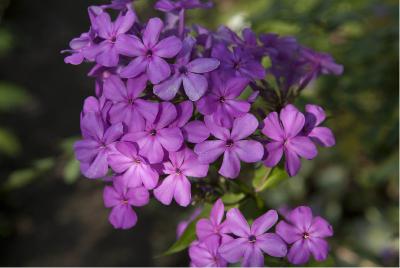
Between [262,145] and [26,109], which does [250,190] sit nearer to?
[262,145]

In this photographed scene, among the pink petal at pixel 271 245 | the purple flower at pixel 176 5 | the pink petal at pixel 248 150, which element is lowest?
the pink petal at pixel 271 245

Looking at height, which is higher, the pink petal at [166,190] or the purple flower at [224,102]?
the purple flower at [224,102]

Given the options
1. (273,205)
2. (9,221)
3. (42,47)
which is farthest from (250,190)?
(42,47)

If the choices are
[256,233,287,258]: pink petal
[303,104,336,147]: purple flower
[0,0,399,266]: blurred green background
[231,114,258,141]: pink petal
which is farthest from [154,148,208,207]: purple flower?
[0,0,399,266]: blurred green background

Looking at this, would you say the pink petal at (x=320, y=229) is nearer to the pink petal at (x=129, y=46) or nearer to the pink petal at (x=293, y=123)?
the pink petal at (x=293, y=123)

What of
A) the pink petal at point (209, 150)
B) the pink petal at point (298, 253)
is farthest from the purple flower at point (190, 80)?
the pink petal at point (298, 253)

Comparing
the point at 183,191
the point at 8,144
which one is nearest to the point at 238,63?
the point at 183,191
